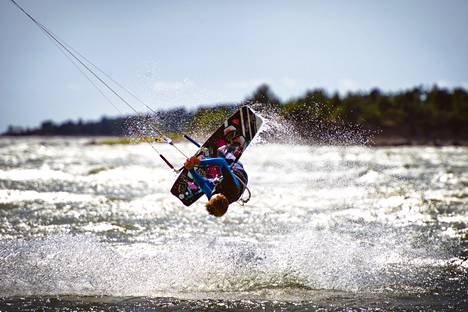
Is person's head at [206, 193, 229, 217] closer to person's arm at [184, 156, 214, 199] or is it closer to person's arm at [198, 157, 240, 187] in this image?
person's arm at [198, 157, 240, 187]

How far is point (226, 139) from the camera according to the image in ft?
44.1

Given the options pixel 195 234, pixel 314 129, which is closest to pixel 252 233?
pixel 195 234

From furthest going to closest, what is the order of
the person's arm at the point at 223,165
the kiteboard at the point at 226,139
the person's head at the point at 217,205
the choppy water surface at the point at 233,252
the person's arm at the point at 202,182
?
the kiteboard at the point at 226,139 → the person's arm at the point at 202,182 → the person's arm at the point at 223,165 → the person's head at the point at 217,205 → the choppy water surface at the point at 233,252

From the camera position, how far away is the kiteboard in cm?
1316

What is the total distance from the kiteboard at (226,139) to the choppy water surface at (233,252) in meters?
1.45

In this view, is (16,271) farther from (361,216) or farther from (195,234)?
(361,216)

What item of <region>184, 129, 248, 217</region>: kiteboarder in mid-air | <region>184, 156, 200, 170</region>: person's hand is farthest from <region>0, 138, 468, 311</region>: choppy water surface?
<region>184, 156, 200, 170</region>: person's hand

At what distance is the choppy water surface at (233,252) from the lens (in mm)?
9688

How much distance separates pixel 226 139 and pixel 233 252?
288 cm

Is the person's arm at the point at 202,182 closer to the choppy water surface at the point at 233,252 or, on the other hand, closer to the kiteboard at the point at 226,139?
the kiteboard at the point at 226,139

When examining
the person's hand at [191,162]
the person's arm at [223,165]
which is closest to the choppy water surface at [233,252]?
the person's arm at [223,165]

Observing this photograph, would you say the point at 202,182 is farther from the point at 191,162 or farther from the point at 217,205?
the point at 217,205

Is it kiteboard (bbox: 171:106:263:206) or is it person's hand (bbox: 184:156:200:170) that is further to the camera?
kiteboard (bbox: 171:106:263:206)

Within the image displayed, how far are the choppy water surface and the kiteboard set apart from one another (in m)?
1.45
